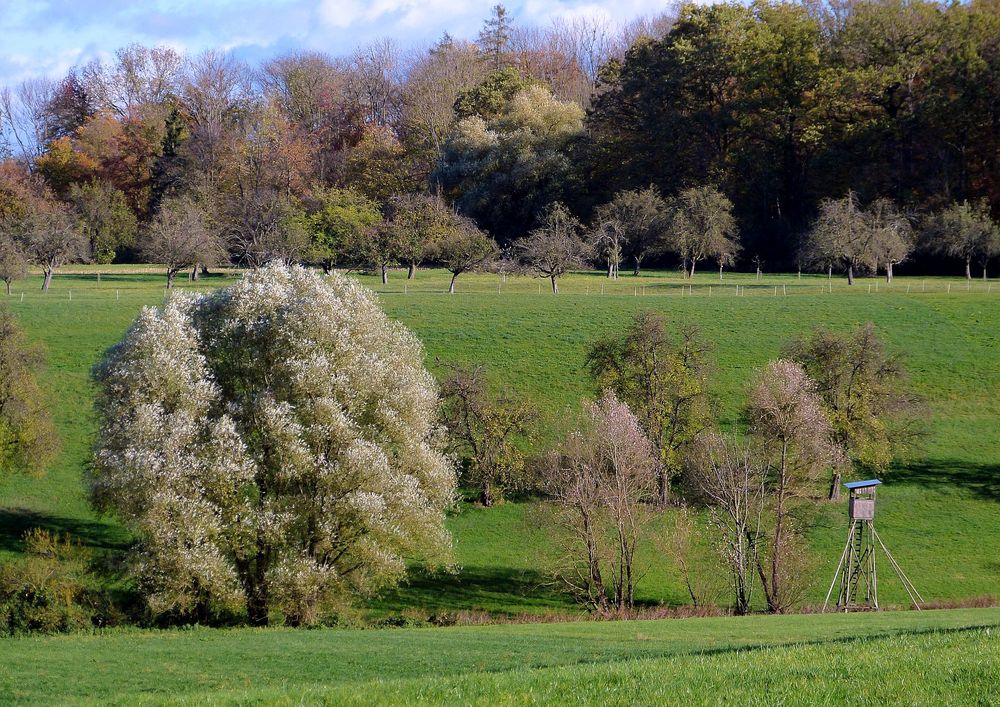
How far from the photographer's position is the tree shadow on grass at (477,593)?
29.9 metres

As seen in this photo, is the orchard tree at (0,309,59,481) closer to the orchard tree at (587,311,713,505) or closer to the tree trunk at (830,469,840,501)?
the orchard tree at (587,311,713,505)

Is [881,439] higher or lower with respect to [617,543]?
higher

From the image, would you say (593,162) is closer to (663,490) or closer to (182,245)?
(182,245)

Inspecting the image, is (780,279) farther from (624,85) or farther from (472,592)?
(472,592)

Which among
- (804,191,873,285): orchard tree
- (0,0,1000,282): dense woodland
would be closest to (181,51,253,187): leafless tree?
(0,0,1000,282): dense woodland

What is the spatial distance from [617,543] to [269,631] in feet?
40.2

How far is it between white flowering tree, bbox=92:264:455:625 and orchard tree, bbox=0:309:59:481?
29.9ft

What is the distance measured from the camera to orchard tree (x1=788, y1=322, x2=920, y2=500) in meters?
37.7

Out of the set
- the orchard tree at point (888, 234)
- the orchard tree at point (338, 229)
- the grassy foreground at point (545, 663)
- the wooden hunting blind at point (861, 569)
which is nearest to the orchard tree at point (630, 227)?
the orchard tree at point (888, 234)

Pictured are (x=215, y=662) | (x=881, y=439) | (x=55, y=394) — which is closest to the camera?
(x=215, y=662)

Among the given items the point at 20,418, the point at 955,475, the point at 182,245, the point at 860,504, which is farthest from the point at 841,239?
the point at 20,418

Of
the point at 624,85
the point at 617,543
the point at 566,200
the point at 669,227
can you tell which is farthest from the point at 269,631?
the point at 624,85

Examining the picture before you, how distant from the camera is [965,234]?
2837 inches

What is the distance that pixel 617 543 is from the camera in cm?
3219
